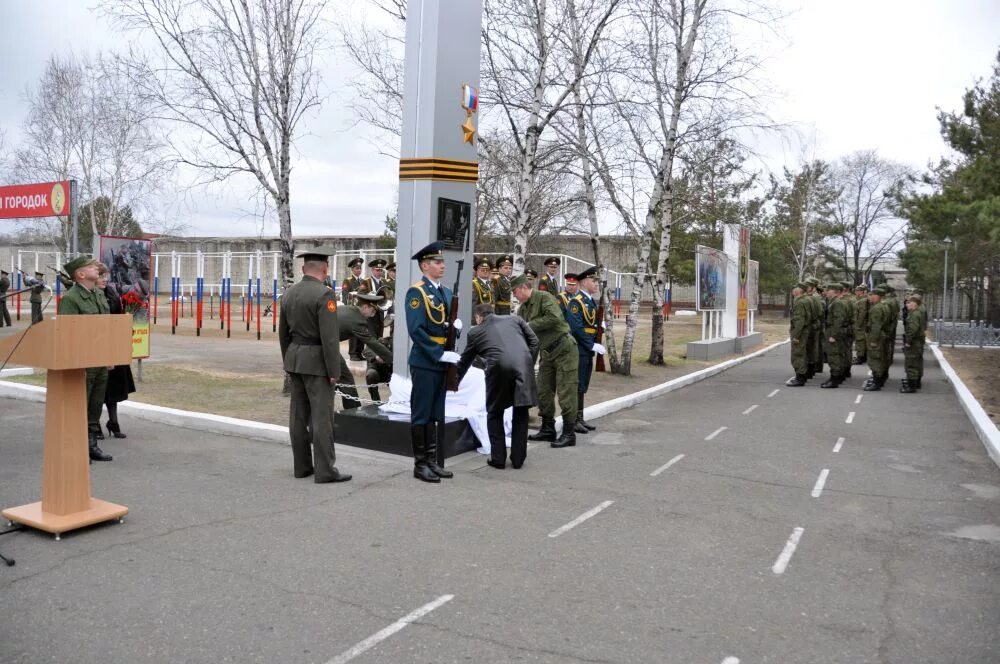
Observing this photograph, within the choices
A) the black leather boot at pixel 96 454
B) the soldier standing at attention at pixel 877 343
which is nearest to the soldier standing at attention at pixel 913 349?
the soldier standing at attention at pixel 877 343

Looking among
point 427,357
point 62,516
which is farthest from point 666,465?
point 62,516

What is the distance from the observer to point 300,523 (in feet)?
19.1

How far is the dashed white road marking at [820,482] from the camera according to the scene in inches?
287

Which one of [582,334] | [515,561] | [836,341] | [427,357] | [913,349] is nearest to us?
[515,561]

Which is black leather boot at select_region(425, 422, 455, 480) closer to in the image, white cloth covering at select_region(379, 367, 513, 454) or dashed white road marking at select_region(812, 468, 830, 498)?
white cloth covering at select_region(379, 367, 513, 454)

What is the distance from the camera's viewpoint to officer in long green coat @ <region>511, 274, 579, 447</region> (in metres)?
9.29

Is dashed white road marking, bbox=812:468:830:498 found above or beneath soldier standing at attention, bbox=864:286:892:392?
beneath

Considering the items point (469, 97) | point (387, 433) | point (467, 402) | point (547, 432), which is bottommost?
point (547, 432)

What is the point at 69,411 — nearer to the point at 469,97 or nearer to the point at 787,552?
the point at 787,552

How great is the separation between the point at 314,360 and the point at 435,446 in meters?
1.42


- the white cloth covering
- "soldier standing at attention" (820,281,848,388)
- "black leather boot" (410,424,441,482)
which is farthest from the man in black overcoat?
"soldier standing at attention" (820,281,848,388)

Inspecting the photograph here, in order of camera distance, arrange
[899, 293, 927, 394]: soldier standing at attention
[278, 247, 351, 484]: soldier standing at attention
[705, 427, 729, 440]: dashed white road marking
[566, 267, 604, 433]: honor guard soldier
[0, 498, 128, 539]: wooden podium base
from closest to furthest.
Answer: [0, 498, 128, 539]: wooden podium base
[278, 247, 351, 484]: soldier standing at attention
[705, 427, 729, 440]: dashed white road marking
[566, 267, 604, 433]: honor guard soldier
[899, 293, 927, 394]: soldier standing at attention

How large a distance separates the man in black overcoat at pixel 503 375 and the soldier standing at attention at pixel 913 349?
1052 cm

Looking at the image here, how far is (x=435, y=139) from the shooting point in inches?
356
